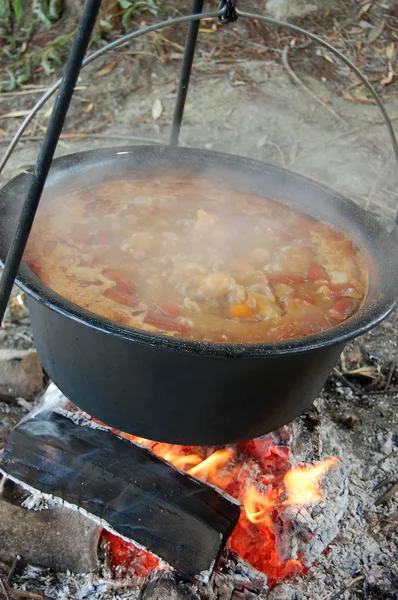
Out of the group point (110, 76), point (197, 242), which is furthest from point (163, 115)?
point (197, 242)

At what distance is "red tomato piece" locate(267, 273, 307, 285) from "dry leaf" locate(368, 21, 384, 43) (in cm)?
505

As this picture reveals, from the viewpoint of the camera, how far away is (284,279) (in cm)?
246

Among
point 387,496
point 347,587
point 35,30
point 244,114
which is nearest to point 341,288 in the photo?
point 387,496

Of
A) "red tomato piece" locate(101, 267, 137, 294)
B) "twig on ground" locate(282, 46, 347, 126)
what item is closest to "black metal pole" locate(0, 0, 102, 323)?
"red tomato piece" locate(101, 267, 137, 294)

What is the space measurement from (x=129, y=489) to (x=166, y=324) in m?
0.72

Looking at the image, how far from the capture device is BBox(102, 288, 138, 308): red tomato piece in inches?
86.4

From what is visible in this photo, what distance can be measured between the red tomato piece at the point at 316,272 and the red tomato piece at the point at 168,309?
65 cm

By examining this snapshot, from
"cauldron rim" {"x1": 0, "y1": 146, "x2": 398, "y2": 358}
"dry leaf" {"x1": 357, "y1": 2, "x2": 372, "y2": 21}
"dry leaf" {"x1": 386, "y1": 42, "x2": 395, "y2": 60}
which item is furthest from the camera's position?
"dry leaf" {"x1": 357, "y1": 2, "x2": 372, "y2": 21}

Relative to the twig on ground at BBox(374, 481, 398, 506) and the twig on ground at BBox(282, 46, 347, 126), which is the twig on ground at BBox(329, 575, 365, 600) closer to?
the twig on ground at BBox(374, 481, 398, 506)

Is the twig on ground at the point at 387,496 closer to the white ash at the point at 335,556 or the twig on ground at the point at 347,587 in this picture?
the white ash at the point at 335,556

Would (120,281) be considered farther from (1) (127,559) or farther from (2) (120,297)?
(1) (127,559)

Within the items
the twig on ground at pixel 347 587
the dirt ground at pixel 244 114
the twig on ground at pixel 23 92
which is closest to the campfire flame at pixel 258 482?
the twig on ground at pixel 347 587

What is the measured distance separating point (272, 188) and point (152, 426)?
140cm

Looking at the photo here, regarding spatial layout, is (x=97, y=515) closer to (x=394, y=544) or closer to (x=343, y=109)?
(x=394, y=544)
